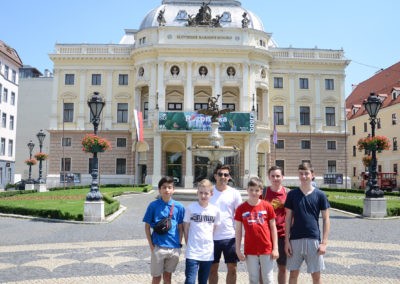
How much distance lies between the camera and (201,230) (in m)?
6.13

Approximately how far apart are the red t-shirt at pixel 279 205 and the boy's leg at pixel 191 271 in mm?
1508

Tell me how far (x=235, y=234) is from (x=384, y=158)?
174 feet

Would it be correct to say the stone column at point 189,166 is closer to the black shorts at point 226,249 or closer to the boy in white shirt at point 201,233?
the black shorts at point 226,249

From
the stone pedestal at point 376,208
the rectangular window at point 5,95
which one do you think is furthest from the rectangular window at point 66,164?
the stone pedestal at point 376,208

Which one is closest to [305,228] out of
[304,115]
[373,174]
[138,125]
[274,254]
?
[274,254]

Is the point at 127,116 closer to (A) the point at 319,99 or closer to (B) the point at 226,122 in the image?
(B) the point at 226,122

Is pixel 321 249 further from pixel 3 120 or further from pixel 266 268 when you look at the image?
pixel 3 120

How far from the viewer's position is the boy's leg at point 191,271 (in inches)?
231

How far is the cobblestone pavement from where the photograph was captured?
8.23m

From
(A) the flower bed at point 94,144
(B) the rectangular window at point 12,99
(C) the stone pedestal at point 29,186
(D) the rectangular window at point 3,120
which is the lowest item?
(C) the stone pedestal at point 29,186

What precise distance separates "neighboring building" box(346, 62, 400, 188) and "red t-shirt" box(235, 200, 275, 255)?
4863 centimetres

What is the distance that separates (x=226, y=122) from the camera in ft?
140

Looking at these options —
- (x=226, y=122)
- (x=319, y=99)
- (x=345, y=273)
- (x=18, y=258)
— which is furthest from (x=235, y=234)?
(x=319, y=99)

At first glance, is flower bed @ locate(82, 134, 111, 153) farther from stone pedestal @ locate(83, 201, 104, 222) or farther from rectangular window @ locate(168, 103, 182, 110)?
rectangular window @ locate(168, 103, 182, 110)
